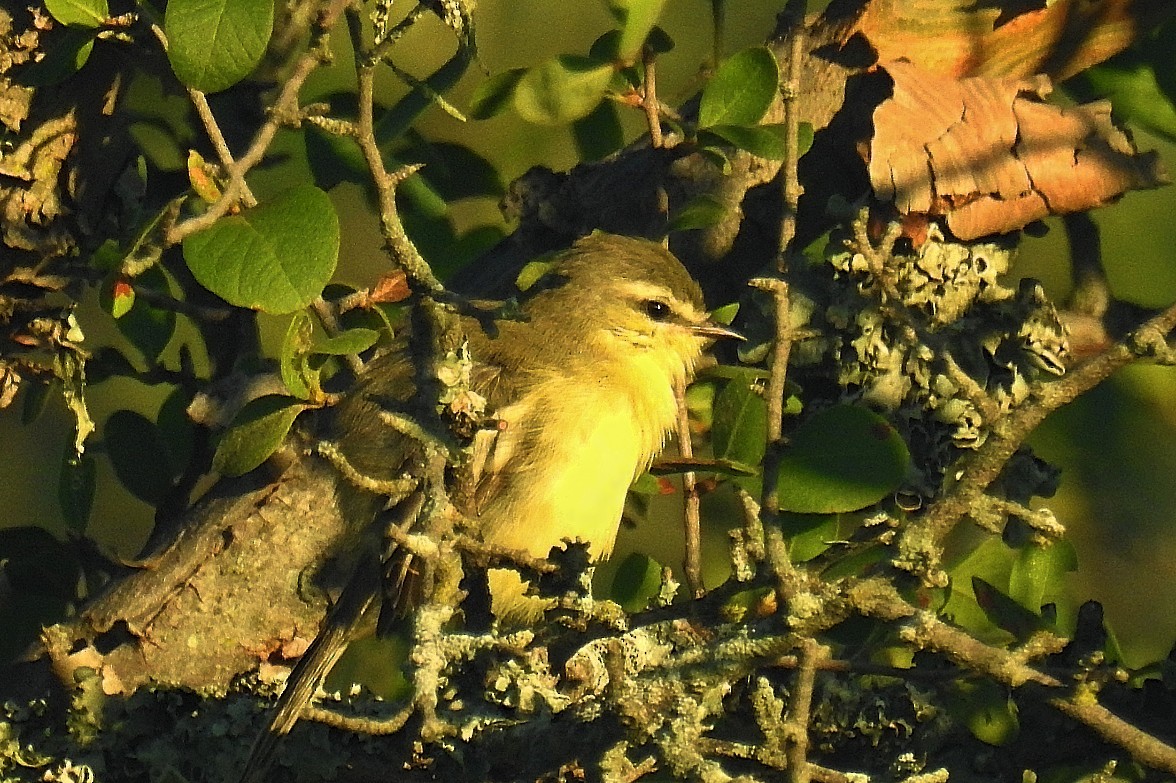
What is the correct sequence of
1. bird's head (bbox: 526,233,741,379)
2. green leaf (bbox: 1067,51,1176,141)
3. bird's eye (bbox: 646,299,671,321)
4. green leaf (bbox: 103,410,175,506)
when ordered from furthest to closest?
bird's eye (bbox: 646,299,671,321) → bird's head (bbox: 526,233,741,379) → green leaf (bbox: 103,410,175,506) → green leaf (bbox: 1067,51,1176,141)

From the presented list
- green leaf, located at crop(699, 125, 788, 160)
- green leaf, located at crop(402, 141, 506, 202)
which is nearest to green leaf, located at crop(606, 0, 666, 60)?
green leaf, located at crop(699, 125, 788, 160)

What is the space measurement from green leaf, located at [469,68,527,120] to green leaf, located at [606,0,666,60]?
0.26 m

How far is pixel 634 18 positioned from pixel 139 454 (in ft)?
5.40

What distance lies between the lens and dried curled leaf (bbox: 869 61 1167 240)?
347 centimetres

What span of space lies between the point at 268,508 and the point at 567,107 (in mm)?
1139

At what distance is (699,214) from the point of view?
3.39 m

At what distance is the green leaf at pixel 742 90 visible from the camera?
327cm

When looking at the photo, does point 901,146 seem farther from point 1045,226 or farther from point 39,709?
point 39,709

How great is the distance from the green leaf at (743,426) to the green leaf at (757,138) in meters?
0.50

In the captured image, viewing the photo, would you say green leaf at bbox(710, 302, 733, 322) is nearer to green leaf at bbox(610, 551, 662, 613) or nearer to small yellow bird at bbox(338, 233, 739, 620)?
small yellow bird at bbox(338, 233, 739, 620)

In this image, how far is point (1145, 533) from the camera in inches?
202

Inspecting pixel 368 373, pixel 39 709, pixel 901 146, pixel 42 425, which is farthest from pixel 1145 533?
pixel 42 425

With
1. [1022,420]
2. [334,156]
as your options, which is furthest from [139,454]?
[1022,420]

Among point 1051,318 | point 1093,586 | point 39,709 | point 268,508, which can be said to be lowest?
point 1093,586
